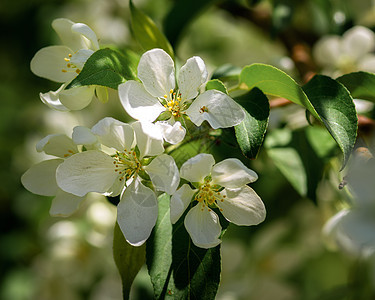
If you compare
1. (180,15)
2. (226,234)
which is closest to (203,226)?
(180,15)

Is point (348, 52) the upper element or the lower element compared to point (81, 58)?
lower

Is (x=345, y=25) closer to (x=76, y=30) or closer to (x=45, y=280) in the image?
(x=76, y=30)

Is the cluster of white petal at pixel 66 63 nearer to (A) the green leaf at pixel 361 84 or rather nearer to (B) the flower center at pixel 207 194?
(B) the flower center at pixel 207 194

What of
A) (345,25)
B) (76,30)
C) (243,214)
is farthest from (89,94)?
(345,25)

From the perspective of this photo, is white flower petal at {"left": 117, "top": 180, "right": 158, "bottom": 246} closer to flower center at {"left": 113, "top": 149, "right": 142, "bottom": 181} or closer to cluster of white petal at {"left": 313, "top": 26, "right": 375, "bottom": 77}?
flower center at {"left": 113, "top": 149, "right": 142, "bottom": 181}

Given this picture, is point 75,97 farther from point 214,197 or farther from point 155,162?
point 214,197

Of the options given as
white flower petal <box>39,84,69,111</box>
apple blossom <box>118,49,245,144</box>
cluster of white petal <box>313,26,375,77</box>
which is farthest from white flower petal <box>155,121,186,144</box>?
cluster of white petal <box>313,26,375,77</box>
